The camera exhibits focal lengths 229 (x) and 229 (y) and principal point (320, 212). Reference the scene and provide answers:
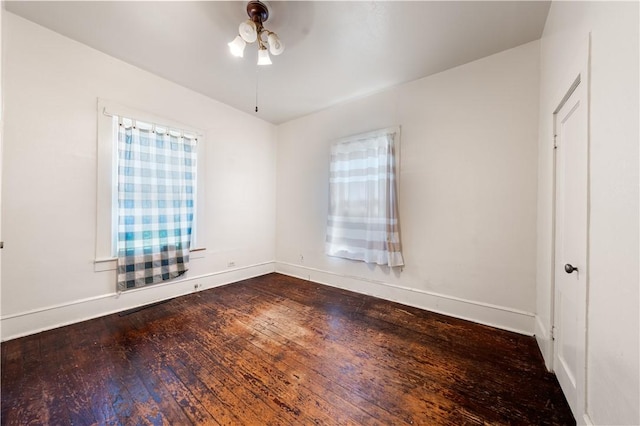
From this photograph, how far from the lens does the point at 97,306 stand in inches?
99.1

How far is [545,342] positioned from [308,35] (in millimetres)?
3348

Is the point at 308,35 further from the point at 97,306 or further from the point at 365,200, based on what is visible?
the point at 97,306

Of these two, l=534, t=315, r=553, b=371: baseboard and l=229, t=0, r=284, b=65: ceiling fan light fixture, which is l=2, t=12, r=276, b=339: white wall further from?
l=534, t=315, r=553, b=371: baseboard

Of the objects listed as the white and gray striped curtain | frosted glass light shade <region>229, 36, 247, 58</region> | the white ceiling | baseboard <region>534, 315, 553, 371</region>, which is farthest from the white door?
frosted glass light shade <region>229, 36, 247, 58</region>

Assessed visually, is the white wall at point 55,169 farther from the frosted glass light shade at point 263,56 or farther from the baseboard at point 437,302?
the baseboard at point 437,302

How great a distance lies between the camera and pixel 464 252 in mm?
2598

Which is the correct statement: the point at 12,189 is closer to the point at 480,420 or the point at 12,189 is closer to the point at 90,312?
the point at 90,312

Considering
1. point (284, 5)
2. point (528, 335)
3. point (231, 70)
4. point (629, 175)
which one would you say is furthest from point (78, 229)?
point (528, 335)

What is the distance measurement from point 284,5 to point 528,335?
3683mm

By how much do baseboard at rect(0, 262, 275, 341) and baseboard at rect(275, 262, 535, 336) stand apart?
5.45ft

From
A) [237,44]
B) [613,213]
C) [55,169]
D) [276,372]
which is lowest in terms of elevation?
[276,372]

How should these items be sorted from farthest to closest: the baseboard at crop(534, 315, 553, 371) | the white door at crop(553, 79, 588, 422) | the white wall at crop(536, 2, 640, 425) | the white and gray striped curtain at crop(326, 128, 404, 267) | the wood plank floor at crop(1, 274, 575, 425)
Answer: the white and gray striped curtain at crop(326, 128, 404, 267) → the baseboard at crop(534, 315, 553, 371) → the wood plank floor at crop(1, 274, 575, 425) → the white door at crop(553, 79, 588, 422) → the white wall at crop(536, 2, 640, 425)

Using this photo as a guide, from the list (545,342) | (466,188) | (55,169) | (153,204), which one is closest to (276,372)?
(545,342)

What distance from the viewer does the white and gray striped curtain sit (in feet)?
9.87
